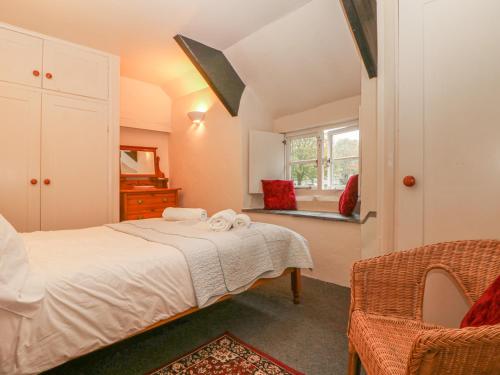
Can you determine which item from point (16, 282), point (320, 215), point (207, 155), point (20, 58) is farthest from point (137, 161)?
point (16, 282)

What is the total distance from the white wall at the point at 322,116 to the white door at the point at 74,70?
2.19 meters

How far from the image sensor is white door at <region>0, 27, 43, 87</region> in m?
2.48

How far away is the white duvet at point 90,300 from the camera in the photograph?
0.99 m

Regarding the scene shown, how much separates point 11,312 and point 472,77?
1934 millimetres

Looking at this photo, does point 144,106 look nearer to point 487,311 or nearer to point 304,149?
point 304,149

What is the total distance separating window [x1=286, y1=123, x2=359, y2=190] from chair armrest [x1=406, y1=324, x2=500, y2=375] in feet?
8.94

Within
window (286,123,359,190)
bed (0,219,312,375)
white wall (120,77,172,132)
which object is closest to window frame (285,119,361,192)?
window (286,123,359,190)

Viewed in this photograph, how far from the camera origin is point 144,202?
11.9 ft

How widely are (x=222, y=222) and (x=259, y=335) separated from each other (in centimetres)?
77

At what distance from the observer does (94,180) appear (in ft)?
9.78

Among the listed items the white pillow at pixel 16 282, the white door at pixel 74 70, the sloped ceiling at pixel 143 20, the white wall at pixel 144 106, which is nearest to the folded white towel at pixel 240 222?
the white pillow at pixel 16 282

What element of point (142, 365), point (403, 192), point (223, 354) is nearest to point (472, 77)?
point (403, 192)

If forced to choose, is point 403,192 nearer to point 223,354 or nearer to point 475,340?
point 475,340

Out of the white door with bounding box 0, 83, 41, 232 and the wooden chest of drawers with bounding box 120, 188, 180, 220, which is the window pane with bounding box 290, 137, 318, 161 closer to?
the wooden chest of drawers with bounding box 120, 188, 180, 220
